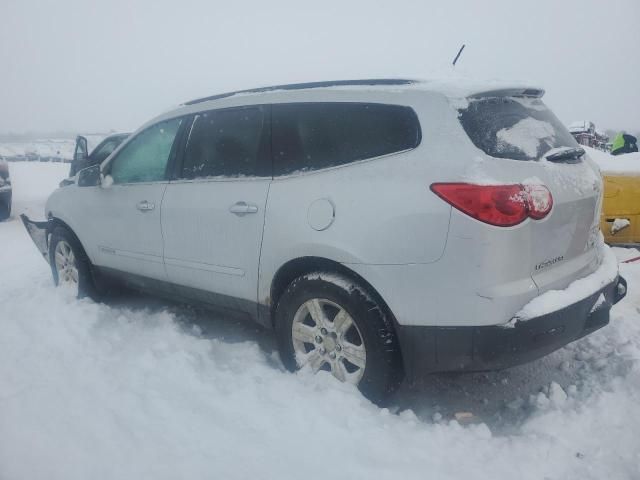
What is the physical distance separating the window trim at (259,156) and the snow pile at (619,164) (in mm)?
3884

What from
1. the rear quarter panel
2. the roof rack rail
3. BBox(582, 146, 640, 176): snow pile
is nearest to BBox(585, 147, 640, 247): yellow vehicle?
BBox(582, 146, 640, 176): snow pile

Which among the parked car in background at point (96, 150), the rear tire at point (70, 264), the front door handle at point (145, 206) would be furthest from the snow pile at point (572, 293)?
the parked car in background at point (96, 150)

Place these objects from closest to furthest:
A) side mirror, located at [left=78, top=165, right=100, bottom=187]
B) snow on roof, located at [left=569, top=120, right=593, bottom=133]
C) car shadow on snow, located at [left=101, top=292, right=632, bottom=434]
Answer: car shadow on snow, located at [left=101, top=292, right=632, bottom=434], side mirror, located at [left=78, top=165, right=100, bottom=187], snow on roof, located at [left=569, top=120, right=593, bottom=133]

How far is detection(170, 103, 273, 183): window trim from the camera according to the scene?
9.45ft

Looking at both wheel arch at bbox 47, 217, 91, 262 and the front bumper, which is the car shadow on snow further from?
wheel arch at bbox 47, 217, 91, 262

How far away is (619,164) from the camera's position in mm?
5363

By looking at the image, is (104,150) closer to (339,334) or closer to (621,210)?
(339,334)

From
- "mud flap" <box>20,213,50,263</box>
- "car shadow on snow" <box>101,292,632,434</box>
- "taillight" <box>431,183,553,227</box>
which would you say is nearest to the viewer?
"taillight" <box>431,183,553,227</box>

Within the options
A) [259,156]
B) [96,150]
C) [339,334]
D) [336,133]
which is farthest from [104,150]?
[339,334]

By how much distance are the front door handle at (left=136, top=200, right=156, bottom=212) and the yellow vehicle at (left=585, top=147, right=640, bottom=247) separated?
473 cm

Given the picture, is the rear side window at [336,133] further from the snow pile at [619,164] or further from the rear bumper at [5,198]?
the rear bumper at [5,198]

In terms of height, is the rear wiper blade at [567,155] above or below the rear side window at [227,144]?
above

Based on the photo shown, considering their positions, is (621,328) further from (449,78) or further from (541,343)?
(449,78)

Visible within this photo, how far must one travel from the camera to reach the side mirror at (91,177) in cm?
399
